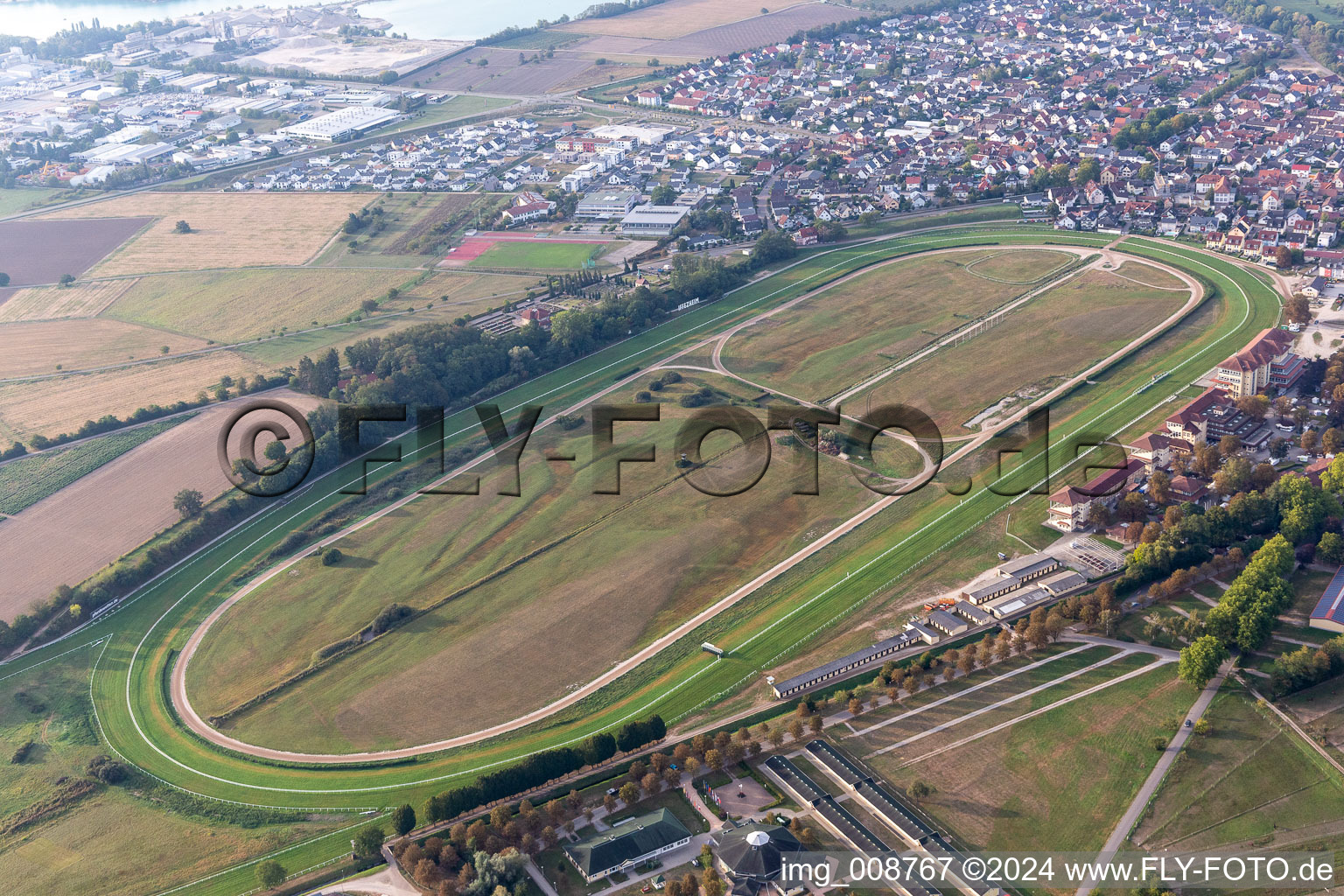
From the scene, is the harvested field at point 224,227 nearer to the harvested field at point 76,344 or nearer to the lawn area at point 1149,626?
the harvested field at point 76,344

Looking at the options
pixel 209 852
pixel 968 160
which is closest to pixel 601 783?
pixel 209 852

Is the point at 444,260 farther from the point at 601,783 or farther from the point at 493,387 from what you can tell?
the point at 601,783

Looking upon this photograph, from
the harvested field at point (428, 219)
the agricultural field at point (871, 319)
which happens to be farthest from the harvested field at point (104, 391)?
the agricultural field at point (871, 319)

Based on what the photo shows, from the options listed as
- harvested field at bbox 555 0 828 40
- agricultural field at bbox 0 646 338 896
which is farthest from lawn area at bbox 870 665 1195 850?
harvested field at bbox 555 0 828 40

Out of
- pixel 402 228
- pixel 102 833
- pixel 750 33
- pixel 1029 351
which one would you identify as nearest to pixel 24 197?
pixel 402 228

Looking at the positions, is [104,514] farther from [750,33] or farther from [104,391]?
[750,33]

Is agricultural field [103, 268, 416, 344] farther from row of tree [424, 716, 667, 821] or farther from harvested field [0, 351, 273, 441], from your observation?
row of tree [424, 716, 667, 821]
